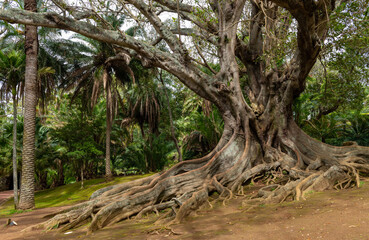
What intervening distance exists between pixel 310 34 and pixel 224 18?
3.82m

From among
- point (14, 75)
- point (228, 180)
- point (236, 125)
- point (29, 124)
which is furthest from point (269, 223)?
point (14, 75)

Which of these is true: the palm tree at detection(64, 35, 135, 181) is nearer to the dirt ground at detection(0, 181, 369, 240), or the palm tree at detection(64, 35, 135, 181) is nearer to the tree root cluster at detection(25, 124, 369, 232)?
the tree root cluster at detection(25, 124, 369, 232)


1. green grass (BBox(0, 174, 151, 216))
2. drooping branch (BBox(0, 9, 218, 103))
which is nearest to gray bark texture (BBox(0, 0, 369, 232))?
drooping branch (BBox(0, 9, 218, 103))

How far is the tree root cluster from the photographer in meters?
5.45

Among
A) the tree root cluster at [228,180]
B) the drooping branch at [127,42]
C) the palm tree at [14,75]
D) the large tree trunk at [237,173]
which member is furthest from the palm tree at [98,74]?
the tree root cluster at [228,180]

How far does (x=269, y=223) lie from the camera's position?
3.92m

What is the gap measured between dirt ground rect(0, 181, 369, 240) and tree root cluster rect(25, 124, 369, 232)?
11.9 inches

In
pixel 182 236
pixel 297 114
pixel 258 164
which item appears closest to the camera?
pixel 182 236

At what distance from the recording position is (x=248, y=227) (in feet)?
12.8

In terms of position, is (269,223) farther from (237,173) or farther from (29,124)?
(29,124)

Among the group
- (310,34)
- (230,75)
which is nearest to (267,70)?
(230,75)

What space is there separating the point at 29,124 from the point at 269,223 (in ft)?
40.1

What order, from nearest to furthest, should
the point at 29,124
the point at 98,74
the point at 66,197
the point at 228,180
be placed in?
the point at 228,180, the point at 29,124, the point at 66,197, the point at 98,74

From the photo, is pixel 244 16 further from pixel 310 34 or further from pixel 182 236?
pixel 182 236
